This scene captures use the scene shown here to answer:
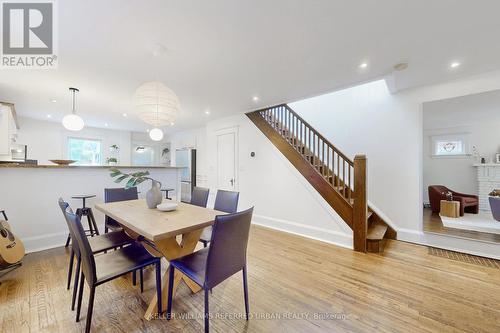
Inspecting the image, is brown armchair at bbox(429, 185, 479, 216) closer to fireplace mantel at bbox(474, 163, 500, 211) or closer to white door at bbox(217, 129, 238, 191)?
fireplace mantel at bbox(474, 163, 500, 211)

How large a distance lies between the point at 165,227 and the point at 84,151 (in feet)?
22.2

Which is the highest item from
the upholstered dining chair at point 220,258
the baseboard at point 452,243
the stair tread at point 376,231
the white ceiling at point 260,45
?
the white ceiling at point 260,45

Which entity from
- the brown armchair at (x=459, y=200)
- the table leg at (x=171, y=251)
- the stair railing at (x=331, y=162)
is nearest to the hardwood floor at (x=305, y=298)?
the table leg at (x=171, y=251)

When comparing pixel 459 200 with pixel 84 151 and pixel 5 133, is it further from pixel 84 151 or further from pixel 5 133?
pixel 84 151

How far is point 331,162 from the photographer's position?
163 inches

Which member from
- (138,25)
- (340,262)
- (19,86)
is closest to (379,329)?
(340,262)

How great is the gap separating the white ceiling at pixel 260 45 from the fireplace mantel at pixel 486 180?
3.73 metres

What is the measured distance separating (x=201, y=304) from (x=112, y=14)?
262 cm

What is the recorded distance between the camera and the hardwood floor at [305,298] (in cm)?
156

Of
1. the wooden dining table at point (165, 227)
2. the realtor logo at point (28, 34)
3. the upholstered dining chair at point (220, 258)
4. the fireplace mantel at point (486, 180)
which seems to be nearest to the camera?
the upholstered dining chair at point (220, 258)

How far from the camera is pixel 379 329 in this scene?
1530mm

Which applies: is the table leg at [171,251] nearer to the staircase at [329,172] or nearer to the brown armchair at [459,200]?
the staircase at [329,172]

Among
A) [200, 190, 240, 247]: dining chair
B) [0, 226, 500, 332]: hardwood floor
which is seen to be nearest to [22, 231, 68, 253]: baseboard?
[0, 226, 500, 332]: hardwood floor

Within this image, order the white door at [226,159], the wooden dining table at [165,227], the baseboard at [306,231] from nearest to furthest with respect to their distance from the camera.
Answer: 1. the wooden dining table at [165,227]
2. the baseboard at [306,231]
3. the white door at [226,159]
